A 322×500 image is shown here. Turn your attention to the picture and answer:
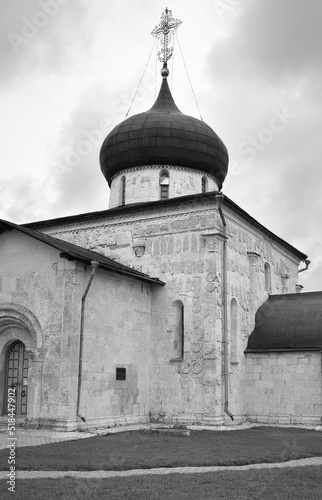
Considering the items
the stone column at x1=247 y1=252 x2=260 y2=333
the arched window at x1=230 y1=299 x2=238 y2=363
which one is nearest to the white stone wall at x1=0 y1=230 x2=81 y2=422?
the arched window at x1=230 y1=299 x2=238 y2=363

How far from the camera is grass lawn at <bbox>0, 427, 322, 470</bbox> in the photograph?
8898 mm

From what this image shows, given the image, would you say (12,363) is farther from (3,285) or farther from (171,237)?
(171,237)

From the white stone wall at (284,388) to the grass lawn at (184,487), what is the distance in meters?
7.94

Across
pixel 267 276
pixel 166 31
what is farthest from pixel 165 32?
pixel 267 276

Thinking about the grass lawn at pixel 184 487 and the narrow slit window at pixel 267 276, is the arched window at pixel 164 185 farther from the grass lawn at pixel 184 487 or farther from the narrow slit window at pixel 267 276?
the grass lawn at pixel 184 487

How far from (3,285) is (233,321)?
6749mm

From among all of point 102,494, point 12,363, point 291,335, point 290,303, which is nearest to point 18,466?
point 102,494

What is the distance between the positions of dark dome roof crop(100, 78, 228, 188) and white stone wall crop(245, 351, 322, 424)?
269 inches

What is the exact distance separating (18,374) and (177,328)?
459 centimetres

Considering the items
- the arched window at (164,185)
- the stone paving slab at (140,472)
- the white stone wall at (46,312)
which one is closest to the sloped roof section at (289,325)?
the arched window at (164,185)

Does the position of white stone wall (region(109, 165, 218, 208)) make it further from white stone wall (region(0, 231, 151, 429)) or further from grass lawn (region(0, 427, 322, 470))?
grass lawn (region(0, 427, 322, 470))

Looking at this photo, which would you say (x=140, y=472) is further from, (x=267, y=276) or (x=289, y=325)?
(x=267, y=276)

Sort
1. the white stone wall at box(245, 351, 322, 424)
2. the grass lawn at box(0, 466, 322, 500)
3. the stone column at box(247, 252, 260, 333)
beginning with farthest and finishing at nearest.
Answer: the stone column at box(247, 252, 260, 333) < the white stone wall at box(245, 351, 322, 424) < the grass lawn at box(0, 466, 322, 500)

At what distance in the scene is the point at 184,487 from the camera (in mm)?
7246
